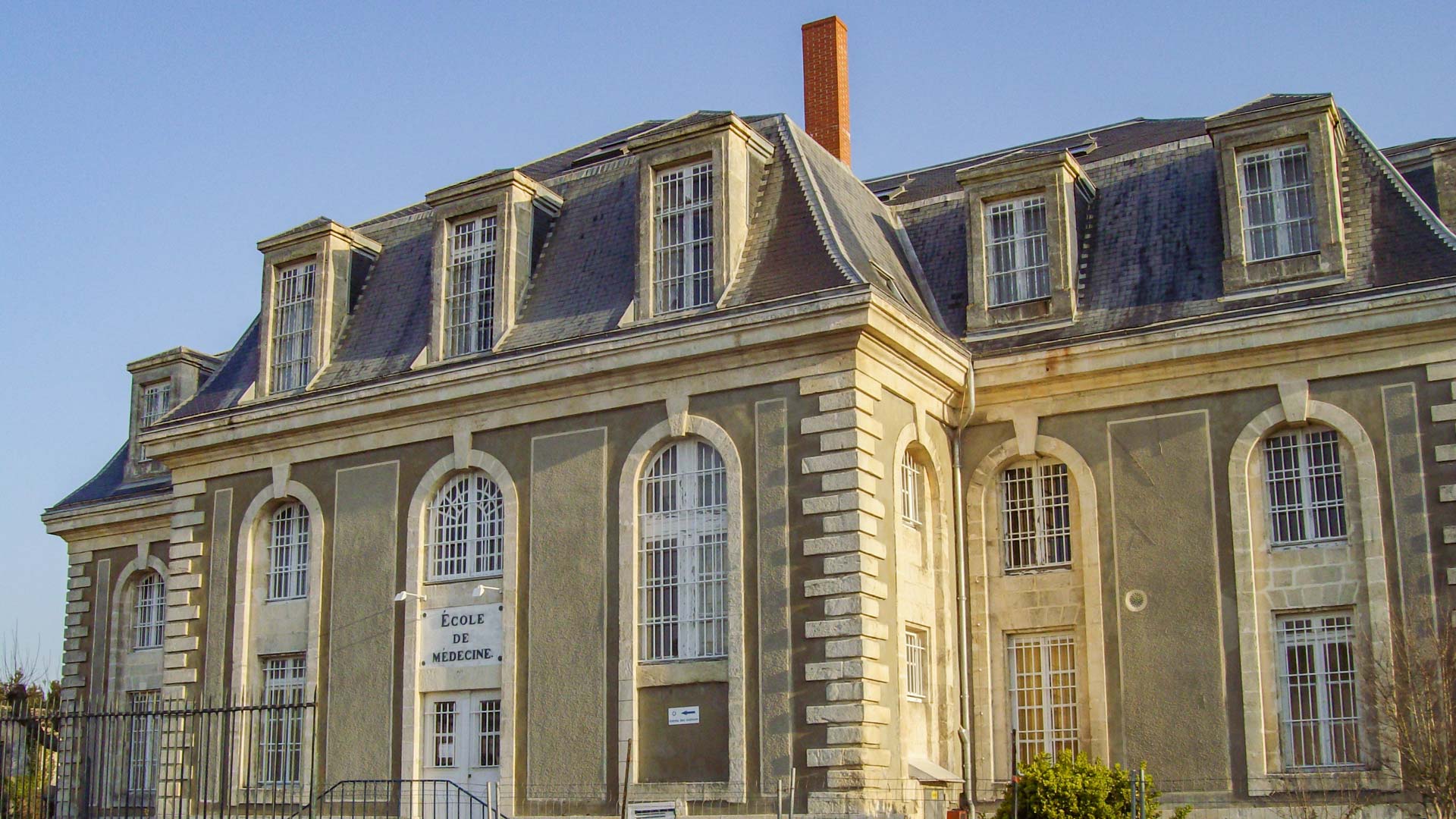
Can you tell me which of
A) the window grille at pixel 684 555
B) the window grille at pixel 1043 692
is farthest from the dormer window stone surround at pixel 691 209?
the window grille at pixel 1043 692

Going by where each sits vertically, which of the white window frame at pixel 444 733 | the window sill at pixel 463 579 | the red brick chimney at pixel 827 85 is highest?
the red brick chimney at pixel 827 85

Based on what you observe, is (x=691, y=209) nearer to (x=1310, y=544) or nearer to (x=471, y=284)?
(x=471, y=284)

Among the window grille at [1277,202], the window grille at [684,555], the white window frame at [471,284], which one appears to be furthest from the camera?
the white window frame at [471,284]

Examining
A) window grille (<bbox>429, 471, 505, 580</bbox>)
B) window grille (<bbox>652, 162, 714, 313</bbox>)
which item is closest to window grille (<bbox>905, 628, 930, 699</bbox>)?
window grille (<bbox>652, 162, 714, 313</bbox>)

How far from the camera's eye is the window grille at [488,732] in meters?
23.2

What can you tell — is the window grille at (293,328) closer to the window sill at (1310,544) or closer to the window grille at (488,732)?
the window grille at (488,732)

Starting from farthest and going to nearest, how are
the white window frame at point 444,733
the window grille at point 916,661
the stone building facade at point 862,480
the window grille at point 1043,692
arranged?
1. the white window frame at point 444,733
2. the window grille at point 1043,692
3. the window grille at point 916,661
4. the stone building facade at point 862,480

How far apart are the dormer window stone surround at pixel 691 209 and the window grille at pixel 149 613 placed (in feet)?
50.5

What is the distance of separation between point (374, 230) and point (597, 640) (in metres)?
10.3

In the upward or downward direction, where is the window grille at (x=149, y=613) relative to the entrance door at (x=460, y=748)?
upward

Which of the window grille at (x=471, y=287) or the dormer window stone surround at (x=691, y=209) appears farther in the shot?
the window grille at (x=471, y=287)

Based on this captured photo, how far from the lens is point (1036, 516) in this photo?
2336cm

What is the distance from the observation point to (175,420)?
27.6 metres

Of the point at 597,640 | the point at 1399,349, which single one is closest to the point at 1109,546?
the point at 1399,349
